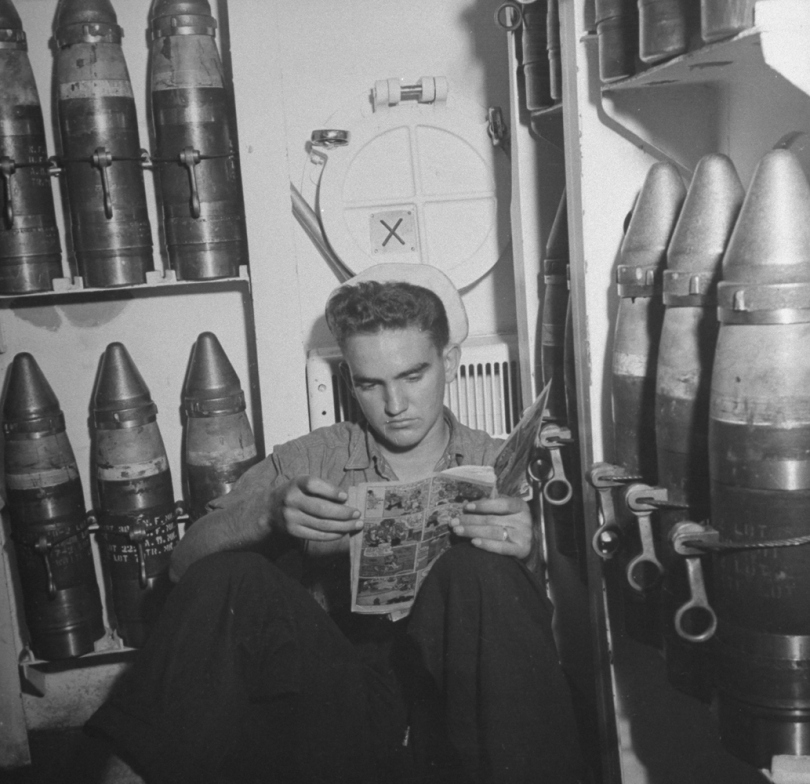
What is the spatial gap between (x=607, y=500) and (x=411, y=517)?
12.9 inches

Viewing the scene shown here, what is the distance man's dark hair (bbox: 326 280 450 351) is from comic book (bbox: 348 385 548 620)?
373 mm

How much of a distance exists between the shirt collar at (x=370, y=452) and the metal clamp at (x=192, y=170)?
0.74m

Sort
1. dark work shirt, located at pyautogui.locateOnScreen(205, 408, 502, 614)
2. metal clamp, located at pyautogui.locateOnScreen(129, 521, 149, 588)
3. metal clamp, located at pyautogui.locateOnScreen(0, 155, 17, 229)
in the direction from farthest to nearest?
metal clamp, located at pyautogui.locateOnScreen(129, 521, 149, 588) < metal clamp, located at pyautogui.locateOnScreen(0, 155, 17, 229) < dark work shirt, located at pyautogui.locateOnScreen(205, 408, 502, 614)

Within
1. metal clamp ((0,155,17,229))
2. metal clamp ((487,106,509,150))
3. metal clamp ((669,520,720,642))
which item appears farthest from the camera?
metal clamp ((487,106,509,150))

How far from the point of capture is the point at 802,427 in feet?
3.34

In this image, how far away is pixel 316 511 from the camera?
1387 millimetres

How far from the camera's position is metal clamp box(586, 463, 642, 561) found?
139 cm

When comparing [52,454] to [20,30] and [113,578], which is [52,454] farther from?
[20,30]

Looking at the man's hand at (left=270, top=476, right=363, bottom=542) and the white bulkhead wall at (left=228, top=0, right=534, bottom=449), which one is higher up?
the white bulkhead wall at (left=228, top=0, right=534, bottom=449)

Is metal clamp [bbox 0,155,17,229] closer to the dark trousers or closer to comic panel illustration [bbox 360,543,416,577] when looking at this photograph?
the dark trousers

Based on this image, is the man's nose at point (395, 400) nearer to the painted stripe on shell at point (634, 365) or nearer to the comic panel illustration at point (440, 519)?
the comic panel illustration at point (440, 519)

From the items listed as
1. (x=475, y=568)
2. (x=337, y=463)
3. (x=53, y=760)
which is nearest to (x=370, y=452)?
(x=337, y=463)

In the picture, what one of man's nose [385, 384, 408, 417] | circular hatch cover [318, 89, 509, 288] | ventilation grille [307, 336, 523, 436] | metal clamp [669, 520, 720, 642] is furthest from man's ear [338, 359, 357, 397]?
metal clamp [669, 520, 720, 642]

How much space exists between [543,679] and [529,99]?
1.17m
